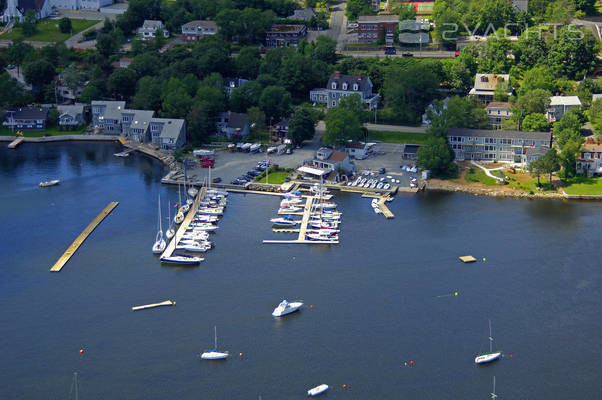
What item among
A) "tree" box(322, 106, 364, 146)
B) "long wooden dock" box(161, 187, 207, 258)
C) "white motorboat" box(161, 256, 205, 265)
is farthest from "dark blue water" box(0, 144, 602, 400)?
"tree" box(322, 106, 364, 146)

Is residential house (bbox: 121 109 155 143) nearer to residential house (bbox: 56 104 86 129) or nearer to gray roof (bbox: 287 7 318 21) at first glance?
residential house (bbox: 56 104 86 129)

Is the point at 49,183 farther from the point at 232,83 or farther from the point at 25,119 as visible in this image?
the point at 232,83

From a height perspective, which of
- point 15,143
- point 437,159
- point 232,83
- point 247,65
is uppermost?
point 247,65

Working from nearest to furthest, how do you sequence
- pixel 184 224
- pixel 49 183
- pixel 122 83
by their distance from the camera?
pixel 184 224 → pixel 49 183 → pixel 122 83

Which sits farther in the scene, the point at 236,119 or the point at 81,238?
the point at 236,119

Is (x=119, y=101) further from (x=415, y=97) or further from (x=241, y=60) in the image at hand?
(x=415, y=97)

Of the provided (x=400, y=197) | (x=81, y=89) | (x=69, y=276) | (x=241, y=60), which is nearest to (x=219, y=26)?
(x=241, y=60)

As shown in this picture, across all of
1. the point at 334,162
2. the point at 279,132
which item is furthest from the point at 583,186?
the point at 279,132

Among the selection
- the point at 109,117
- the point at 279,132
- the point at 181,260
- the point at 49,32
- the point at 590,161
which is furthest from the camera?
the point at 49,32
